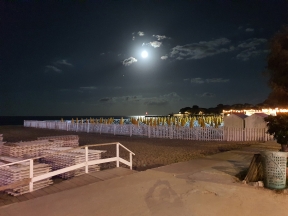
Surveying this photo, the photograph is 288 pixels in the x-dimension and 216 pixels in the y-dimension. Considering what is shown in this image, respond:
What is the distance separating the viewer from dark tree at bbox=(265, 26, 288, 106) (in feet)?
40.5

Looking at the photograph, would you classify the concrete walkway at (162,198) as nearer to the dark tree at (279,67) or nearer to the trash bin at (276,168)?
the trash bin at (276,168)

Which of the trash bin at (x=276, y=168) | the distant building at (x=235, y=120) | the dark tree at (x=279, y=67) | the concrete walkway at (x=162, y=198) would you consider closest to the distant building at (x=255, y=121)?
the distant building at (x=235, y=120)

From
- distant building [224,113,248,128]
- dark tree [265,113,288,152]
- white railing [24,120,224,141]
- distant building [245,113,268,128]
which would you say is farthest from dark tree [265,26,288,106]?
white railing [24,120,224,141]

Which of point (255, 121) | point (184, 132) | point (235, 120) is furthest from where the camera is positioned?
point (184, 132)

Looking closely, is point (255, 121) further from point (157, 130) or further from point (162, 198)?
point (162, 198)

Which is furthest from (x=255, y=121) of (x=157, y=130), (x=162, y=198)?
(x=162, y=198)

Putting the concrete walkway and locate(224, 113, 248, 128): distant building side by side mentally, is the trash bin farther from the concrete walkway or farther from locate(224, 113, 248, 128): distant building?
locate(224, 113, 248, 128): distant building

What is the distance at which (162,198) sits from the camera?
656 centimetres

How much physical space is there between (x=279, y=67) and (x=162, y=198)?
30.5 feet

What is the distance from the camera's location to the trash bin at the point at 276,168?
7.05 metres

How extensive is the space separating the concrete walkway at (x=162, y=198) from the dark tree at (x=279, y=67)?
19.4ft

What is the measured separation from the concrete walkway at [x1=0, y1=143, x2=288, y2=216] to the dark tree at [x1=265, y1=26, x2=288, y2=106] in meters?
5.90

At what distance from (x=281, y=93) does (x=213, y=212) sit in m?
9.57

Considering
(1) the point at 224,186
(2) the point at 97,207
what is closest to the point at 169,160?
(1) the point at 224,186
